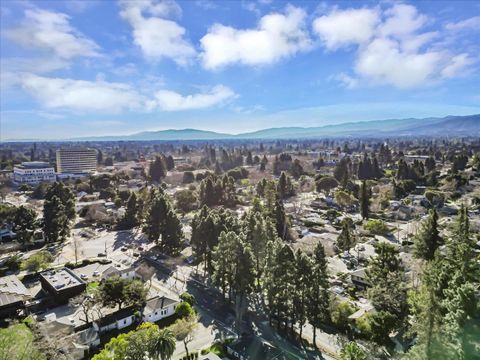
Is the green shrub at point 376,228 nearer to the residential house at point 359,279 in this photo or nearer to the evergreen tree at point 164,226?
the residential house at point 359,279

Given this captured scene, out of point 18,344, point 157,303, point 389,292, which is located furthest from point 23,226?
point 389,292

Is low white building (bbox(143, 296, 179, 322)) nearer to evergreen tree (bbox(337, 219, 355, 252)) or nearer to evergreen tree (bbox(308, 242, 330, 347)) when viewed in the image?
evergreen tree (bbox(308, 242, 330, 347))

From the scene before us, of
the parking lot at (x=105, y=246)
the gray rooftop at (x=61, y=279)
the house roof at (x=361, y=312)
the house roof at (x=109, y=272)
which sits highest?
the gray rooftop at (x=61, y=279)

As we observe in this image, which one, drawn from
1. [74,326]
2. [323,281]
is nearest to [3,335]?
[74,326]

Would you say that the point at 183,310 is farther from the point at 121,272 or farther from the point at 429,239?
the point at 429,239

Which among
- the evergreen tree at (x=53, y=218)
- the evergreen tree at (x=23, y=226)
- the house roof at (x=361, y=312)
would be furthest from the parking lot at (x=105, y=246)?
the house roof at (x=361, y=312)

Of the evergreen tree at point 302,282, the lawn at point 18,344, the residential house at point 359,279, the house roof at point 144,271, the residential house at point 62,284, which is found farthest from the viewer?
the house roof at point 144,271
